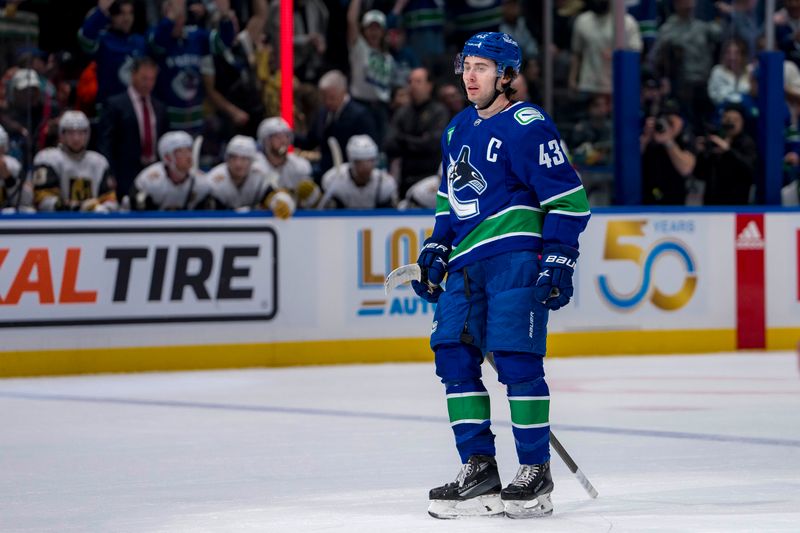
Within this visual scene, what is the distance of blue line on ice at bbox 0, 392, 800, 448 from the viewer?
6.73 meters

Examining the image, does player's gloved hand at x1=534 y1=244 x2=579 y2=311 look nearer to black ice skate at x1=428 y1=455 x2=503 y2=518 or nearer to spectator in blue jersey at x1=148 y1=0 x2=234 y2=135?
→ black ice skate at x1=428 y1=455 x2=503 y2=518

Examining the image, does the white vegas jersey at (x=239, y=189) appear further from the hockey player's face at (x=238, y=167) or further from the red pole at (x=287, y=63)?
the red pole at (x=287, y=63)

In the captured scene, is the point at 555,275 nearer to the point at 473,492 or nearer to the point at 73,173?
the point at 473,492

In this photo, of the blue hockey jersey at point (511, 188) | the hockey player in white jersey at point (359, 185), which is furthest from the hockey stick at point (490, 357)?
the hockey player in white jersey at point (359, 185)

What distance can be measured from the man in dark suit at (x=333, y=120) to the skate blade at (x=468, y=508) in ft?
24.4

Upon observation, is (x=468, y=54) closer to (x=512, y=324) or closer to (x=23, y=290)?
(x=512, y=324)

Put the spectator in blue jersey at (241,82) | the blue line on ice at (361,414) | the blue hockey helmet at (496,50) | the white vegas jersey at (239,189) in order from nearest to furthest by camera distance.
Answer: the blue hockey helmet at (496,50) < the blue line on ice at (361,414) < the white vegas jersey at (239,189) < the spectator in blue jersey at (241,82)

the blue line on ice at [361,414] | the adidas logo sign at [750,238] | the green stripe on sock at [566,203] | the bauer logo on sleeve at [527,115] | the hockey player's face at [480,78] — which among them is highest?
the hockey player's face at [480,78]

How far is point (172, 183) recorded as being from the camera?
1078 centimetres

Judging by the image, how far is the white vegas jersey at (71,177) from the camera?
10.5 metres

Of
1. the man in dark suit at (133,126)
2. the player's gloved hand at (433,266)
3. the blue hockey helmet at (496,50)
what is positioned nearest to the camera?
the blue hockey helmet at (496,50)

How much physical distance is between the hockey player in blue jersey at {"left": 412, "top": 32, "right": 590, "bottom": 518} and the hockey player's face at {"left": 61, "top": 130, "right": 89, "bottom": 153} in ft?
20.2

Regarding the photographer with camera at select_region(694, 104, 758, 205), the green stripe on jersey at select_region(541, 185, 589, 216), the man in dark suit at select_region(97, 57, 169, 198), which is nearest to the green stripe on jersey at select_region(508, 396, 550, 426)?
the green stripe on jersey at select_region(541, 185, 589, 216)

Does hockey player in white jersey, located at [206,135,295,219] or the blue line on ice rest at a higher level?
hockey player in white jersey, located at [206,135,295,219]
